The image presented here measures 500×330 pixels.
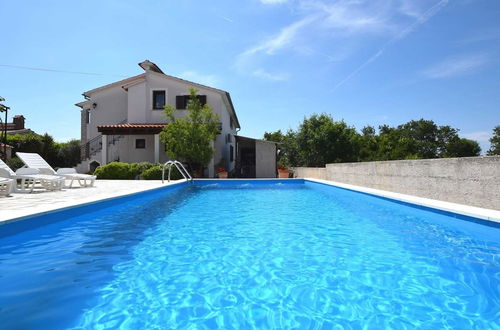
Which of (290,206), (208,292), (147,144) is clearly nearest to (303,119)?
(147,144)

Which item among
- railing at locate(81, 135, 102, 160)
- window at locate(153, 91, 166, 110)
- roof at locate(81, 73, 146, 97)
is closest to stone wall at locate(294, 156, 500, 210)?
window at locate(153, 91, 166, 110)

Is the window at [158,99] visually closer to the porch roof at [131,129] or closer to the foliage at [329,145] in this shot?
the porch roof at [131,129]

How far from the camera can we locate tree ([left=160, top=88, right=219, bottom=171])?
17.0 m

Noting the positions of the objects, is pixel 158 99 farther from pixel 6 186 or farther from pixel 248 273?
pixel 248 273

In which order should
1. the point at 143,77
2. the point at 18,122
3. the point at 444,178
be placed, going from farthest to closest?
1. the point at 18,122
2. the point at 143,77
3. the point at 444,178

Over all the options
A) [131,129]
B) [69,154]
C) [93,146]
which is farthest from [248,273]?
[69,154]

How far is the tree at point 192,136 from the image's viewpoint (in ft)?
55.8

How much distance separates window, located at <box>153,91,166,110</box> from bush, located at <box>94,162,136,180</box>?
5.86 metres

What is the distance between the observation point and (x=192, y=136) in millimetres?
17000

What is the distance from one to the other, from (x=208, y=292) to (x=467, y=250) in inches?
154

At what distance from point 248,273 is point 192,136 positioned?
14.4m

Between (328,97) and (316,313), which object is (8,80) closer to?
(328,97)

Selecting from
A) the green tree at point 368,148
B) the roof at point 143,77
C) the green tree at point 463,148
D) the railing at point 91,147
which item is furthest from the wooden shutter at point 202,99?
the green tree at point 463,148

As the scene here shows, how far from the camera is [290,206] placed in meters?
8.82
